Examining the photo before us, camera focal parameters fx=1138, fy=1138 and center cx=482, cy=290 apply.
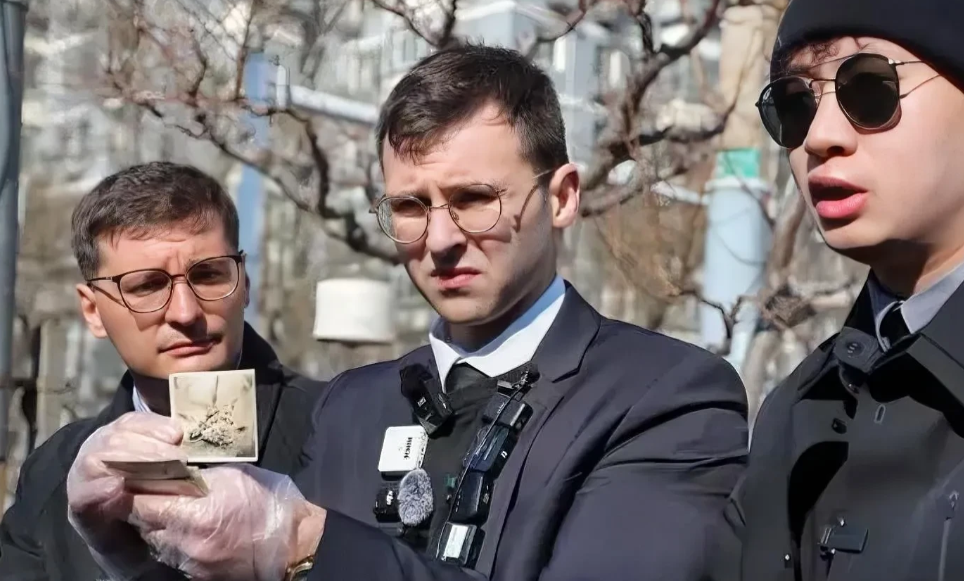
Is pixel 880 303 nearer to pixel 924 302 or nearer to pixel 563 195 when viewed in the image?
pixel 924 302

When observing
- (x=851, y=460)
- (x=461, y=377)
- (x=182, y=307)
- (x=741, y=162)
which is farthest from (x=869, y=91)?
(x=741, y=162)

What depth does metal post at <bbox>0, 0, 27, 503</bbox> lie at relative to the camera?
12.4 ft

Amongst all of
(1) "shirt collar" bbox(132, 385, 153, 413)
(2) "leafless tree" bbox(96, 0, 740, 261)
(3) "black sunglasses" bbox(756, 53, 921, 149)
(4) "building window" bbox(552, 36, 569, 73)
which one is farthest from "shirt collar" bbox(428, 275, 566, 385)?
(4) "building window" bbox(552, 36, 569, 73)

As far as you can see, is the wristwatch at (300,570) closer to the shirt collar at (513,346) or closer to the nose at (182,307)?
the shirt collar at (513,346)

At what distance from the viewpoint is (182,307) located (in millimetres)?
2936

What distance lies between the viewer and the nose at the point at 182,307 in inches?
115

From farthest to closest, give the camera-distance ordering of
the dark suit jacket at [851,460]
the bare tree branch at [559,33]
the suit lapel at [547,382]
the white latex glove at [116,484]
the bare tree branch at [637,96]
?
1. the bare tree branch at [637,96]
2. the bare tree branch at [559,33]
3. the suit lapel at [547,382]
4. the white latex glove at [116,484]
5. the dark suit jacket at [851,460]

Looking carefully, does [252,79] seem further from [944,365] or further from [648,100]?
[944,365]

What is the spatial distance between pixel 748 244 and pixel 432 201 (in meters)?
3.35

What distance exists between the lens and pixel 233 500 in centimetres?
194

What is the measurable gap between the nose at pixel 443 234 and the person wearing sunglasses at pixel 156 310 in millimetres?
817

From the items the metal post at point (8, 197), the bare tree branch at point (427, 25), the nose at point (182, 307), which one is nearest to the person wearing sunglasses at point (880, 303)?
the nose at point (182, 307)

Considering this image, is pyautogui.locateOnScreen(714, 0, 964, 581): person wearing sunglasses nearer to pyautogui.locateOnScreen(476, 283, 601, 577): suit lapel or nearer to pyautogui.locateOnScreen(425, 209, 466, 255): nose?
pyautogui.locateOnScreen(476, 283, 601, 577): suit lapel

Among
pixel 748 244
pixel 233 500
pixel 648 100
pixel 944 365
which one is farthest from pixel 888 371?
pixel 648 100
